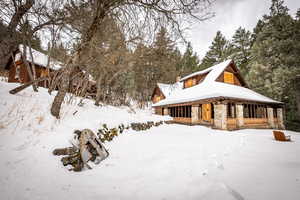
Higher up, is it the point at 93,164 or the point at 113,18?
the point at 113,18

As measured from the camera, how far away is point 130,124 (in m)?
6.84

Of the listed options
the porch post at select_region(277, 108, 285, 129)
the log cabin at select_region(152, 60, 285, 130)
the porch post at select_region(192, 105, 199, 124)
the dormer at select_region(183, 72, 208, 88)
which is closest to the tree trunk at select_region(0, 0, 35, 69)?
the log cabin at select_region(152, 60, 285, 130)

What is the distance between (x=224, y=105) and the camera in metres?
10.6

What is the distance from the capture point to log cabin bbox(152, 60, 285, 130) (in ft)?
35.7

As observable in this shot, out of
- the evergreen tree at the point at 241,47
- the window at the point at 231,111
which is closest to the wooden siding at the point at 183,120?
the window at the point at 231,111

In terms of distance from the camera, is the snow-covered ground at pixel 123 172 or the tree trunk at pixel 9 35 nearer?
the snow-covered ground at pixel 123 172

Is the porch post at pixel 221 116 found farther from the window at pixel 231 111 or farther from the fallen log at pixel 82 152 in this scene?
the fallen log at pixel 82 152

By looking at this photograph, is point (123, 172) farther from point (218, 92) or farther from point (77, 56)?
point (218, 92)

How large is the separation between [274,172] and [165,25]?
5204mm

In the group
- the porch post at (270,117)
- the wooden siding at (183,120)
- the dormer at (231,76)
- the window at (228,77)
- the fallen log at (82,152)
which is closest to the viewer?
the fallen log at (82,152)

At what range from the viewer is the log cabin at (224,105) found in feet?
35.7

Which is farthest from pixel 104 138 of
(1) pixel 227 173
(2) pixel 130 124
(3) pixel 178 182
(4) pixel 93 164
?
(1) pixel 227 173

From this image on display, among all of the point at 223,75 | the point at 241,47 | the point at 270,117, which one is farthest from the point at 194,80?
the point at 241,47

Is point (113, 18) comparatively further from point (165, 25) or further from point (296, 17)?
point (296, 17)
